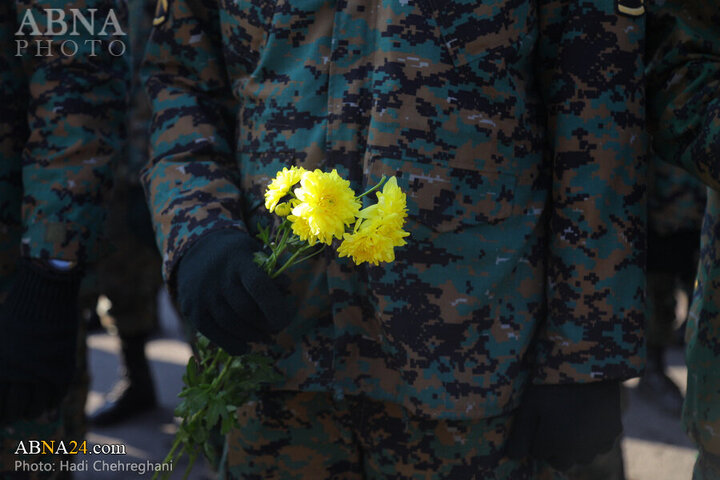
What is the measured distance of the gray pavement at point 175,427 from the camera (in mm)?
3332

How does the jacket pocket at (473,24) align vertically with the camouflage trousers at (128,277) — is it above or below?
above

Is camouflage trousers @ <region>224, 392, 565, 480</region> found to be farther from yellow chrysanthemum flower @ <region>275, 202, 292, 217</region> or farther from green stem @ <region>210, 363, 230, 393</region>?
yellow chrysanthemum flower @ <region>275, 202, 292, 217</region>

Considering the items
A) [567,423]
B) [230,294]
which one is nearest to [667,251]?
[567,423]

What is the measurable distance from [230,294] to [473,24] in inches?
26.4

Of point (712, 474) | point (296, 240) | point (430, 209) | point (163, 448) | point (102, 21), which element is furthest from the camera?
point (163, 448)

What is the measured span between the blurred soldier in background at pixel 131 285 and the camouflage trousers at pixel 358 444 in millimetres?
2279

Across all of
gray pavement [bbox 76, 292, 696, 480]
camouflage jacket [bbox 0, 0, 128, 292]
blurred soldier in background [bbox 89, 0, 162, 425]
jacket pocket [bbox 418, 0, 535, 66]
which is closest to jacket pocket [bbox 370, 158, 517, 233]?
jacket pocket [bbox 418, 0, 535, 66]

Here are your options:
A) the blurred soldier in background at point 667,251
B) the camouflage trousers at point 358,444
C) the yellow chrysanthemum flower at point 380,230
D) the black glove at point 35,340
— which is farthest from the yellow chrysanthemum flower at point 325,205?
the blurred soldier in background at point 667,251

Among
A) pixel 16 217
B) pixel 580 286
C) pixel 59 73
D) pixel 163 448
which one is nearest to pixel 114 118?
pixel 59 73

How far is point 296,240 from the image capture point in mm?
1312

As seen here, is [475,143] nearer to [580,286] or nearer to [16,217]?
[580,286]

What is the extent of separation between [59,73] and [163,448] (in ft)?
7.01

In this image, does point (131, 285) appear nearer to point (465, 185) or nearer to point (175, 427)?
point (175, 427)

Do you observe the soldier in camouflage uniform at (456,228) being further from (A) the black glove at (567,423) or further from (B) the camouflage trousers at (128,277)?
(B) the camouflage trousers at (128,277)
